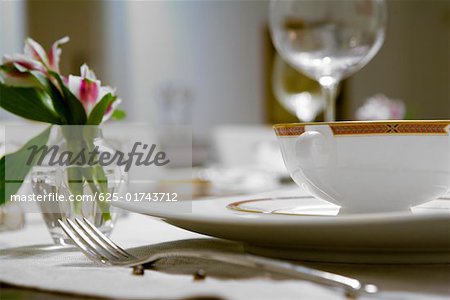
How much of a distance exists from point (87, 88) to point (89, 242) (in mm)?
113

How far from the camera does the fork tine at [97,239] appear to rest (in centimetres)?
40

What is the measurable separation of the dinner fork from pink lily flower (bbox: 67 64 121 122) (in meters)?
0.08

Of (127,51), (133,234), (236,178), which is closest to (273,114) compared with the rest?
(127,51)

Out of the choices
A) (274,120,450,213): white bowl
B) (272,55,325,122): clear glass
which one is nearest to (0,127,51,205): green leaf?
(274,120,450,213): white bowl

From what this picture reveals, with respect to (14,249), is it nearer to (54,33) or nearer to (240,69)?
(240,69)

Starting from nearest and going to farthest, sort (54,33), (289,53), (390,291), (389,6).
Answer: (390,291) → (289,53) → (389,6) → (54,33)

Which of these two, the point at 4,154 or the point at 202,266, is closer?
the point at 202,266

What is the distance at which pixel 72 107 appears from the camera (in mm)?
475

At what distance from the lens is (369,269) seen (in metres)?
0.36

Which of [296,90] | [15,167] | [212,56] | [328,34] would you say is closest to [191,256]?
[15,167]

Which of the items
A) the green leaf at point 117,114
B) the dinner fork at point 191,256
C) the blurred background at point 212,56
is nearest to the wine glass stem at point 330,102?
the green leaf at point 117,114

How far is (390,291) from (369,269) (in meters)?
0.06

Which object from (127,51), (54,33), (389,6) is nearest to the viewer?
(127,51)

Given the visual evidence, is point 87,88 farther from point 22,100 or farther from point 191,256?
point 191,256
